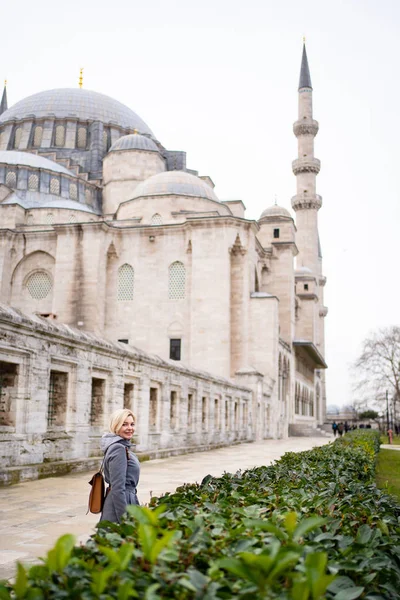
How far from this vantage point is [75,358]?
33.1ft

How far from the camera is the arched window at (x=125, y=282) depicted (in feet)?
106

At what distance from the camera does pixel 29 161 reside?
3991 cm

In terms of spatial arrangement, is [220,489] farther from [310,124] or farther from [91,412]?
[310,124]

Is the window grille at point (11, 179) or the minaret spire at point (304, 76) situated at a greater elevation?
the minaret spire at point (304, 76)

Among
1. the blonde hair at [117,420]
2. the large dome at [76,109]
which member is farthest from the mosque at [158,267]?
the blonde hair at [117,420]

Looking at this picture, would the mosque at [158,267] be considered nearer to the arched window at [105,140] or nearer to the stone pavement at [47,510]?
the arched window at [105,140]

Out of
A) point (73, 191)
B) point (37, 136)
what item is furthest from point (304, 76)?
point (37, 136)

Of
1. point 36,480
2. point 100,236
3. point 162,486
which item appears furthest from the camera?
point 100,236

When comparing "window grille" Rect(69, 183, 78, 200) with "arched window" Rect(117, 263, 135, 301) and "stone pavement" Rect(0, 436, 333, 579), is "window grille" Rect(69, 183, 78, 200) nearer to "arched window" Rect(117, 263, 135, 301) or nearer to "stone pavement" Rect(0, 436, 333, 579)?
"arched window" Rect(117, 263, 135, 301)

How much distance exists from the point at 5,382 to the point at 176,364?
757cm

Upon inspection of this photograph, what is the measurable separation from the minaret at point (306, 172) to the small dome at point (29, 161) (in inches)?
712

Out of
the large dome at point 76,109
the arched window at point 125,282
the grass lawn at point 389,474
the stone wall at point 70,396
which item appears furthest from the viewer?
the large dome at point 76,109

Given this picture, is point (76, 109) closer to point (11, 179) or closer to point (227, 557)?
point (11, 179)

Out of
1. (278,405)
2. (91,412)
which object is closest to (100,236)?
(278,405)
